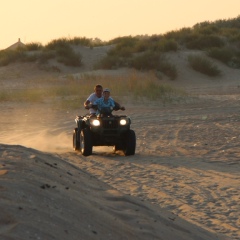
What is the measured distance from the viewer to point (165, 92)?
2959 cm

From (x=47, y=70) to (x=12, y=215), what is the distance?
40139 mm

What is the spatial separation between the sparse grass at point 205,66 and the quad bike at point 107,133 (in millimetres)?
31213

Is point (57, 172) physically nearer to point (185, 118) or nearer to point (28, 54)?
point (185, 118)

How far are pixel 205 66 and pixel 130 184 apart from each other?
3508 cm

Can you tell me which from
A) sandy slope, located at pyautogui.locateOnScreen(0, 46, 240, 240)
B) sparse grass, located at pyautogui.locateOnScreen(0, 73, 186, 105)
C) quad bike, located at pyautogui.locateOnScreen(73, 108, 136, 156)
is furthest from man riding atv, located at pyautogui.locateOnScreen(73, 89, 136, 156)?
sparse grass, located at pyautogui.locateOnScreen(0, 73, 186, 105)

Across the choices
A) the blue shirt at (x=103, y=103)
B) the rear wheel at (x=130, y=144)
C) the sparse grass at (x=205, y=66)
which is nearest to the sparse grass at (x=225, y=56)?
the sparse grass at (x=205, y=66)

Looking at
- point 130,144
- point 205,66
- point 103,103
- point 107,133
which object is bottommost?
point 130,144

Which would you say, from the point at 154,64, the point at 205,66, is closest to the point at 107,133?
the point at 154,64

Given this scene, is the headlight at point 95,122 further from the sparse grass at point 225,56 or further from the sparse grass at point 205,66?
the sparse grass at point 225,56

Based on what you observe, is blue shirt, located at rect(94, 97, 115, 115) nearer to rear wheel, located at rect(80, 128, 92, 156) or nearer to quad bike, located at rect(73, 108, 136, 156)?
quad bike, located at rect(73, 108, 136, 156)

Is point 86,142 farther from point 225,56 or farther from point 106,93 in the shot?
point 225,56

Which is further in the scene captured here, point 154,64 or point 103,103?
point 154,64

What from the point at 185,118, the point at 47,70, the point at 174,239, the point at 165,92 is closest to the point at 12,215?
the point at 174,239

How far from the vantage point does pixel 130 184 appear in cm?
1057
